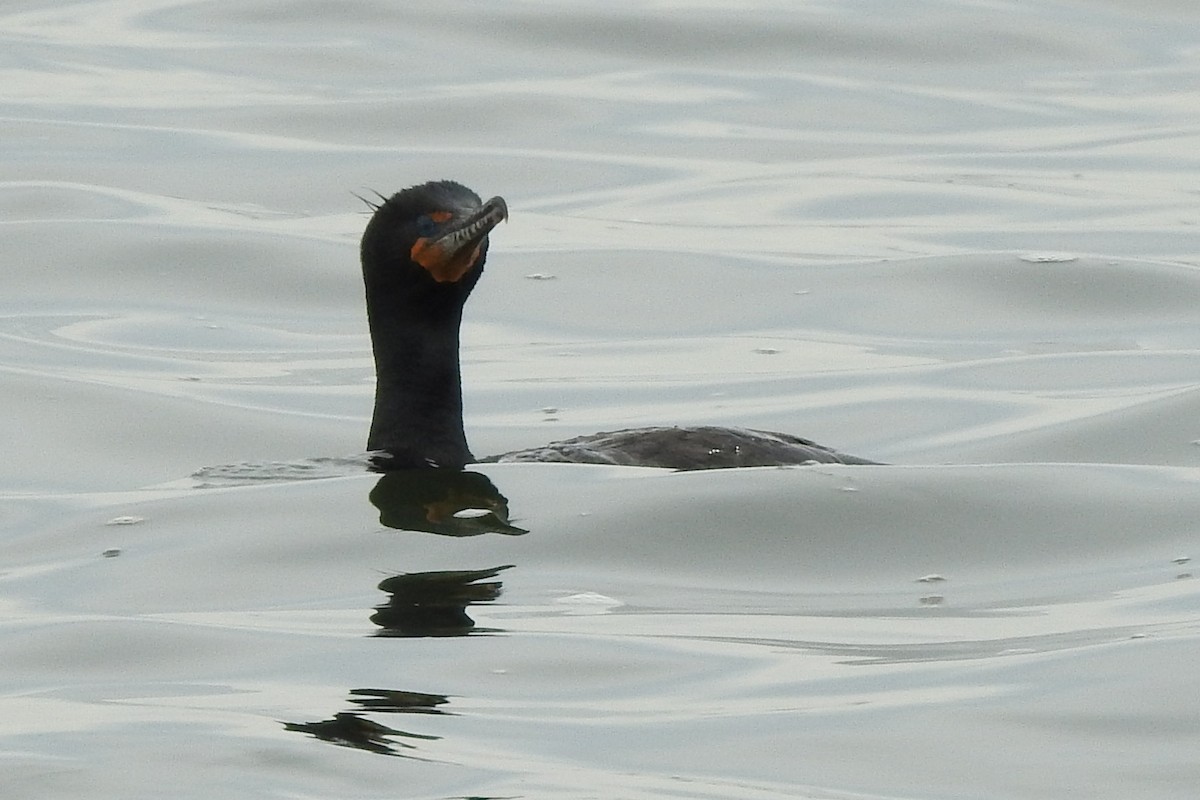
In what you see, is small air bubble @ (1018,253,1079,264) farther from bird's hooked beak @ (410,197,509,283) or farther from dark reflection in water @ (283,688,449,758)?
dark reflection in water @ (283,688,449,758)

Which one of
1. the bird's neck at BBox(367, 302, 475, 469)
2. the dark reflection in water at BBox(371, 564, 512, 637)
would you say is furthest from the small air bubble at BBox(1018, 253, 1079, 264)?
the dark reflection in water at BBox(371, 564, 512, 637)

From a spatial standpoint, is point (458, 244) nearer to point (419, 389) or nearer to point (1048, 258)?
point (419, 389)

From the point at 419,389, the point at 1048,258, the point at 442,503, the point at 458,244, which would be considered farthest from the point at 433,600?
the point at 1048,258

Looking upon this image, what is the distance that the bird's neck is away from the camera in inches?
311

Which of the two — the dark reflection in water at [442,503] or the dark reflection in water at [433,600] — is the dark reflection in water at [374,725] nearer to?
the dark reflection in water at [433,600]

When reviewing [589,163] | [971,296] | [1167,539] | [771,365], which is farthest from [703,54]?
[1167,539]

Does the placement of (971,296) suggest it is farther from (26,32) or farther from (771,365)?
(26,32)

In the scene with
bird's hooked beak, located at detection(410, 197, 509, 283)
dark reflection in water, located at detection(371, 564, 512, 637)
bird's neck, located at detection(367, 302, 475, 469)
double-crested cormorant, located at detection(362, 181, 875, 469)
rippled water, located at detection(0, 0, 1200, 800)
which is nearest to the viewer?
rippled water, located at detection(0, 0, 1200, 800)

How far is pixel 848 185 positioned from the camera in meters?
17.2

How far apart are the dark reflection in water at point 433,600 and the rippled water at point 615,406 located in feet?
0.09

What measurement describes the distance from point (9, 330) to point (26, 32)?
1266 centimetres

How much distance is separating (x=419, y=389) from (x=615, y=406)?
A: 9.27 feet

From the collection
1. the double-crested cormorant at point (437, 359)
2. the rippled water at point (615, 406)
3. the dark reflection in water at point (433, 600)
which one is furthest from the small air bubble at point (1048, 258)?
the dark reflection in water at point (433, 600)

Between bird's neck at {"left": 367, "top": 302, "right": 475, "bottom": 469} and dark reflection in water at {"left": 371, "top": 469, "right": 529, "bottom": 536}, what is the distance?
4.5 inches
